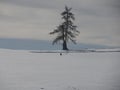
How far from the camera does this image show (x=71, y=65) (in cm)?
325

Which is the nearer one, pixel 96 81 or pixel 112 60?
pixel 96 81

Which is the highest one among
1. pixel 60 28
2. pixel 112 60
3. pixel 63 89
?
pixel 60 28

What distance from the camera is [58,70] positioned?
10.2 feet

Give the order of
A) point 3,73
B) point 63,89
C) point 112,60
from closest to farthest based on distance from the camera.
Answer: point 63,89
point 3,73
point 112,60

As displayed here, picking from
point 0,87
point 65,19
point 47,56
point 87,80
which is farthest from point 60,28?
point 0,87

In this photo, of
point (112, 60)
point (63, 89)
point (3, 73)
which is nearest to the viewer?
point (63, 89)

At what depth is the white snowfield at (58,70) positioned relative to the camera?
9.66 feet

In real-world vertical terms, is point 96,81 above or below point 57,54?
below

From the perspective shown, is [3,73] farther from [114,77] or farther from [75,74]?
[114,77]

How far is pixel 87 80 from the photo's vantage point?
305cm

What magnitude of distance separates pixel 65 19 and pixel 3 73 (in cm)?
80

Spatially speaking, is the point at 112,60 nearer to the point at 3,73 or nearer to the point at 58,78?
the point at 58,78

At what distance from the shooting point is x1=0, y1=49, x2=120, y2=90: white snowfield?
9.66ft

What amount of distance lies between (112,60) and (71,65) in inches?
17.3
